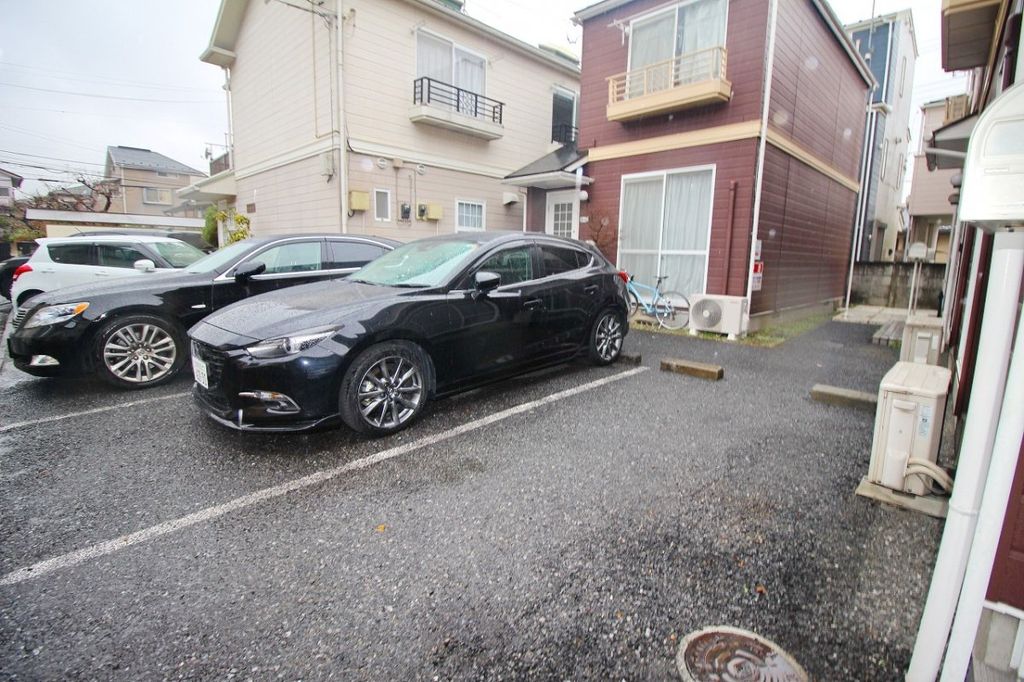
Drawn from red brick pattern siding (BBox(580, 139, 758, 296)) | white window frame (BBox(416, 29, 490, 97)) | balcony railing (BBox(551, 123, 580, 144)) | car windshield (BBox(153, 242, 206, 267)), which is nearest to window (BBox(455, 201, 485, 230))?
white window frame (BBox(416, 29, 490, 97))

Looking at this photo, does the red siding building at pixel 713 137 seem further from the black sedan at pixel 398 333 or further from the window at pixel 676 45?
the black sedan at pixel 398 333

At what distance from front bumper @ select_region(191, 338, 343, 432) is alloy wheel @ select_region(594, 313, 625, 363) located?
3052mm

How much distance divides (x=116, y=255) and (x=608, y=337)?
7118 mm

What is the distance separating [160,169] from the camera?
1366 inches

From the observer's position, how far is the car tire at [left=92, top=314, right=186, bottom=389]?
14.9 feet

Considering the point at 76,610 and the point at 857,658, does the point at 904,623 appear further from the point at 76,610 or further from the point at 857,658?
the point at 76,610

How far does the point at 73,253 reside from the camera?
280 inches

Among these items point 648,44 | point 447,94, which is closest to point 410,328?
point 648,44

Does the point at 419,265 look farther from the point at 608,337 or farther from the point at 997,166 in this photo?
the point at 997,166

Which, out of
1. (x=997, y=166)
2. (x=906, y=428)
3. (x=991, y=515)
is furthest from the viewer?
(x=906, y=428)

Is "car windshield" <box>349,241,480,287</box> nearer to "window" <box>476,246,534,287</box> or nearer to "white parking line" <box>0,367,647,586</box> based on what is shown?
"window" <box>476,246,534,287</box>

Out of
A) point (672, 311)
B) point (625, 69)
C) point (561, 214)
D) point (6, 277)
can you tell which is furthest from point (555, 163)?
point (6, 277)

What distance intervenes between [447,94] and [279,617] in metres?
11.8

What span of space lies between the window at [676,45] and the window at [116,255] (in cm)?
866
